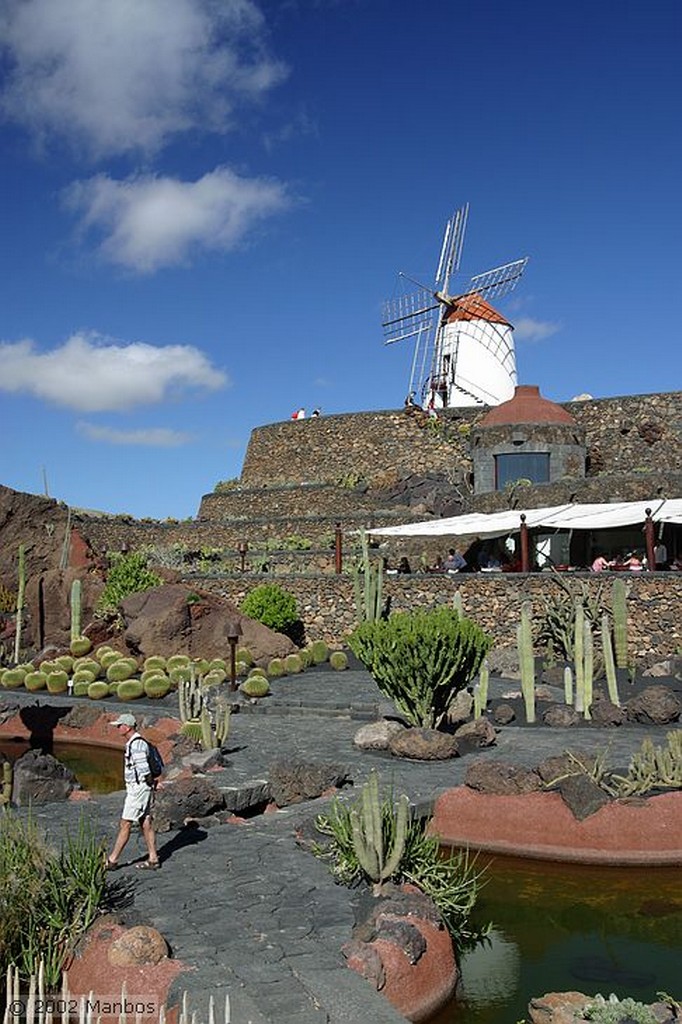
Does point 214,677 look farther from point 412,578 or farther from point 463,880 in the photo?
point 463,880

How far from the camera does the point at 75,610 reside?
22250 mm

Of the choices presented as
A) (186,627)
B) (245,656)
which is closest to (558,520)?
(245,656)

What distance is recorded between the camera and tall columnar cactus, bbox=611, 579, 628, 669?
1636cm

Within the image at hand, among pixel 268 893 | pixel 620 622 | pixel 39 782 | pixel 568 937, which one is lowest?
pixel 568 937

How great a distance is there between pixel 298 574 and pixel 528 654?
433 inches

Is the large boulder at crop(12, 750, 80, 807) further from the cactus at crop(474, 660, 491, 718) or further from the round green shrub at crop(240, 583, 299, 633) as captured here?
the round green shrub at crop(240, 583, 299, 633)

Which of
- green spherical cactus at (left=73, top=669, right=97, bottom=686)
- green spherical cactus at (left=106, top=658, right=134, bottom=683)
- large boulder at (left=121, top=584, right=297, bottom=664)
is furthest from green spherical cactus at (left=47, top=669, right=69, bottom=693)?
large boulder at (left=121, top=584, right=297, bottom=664)

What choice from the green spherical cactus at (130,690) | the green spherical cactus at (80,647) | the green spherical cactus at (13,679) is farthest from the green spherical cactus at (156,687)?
the green spherical cactus at (80,647)

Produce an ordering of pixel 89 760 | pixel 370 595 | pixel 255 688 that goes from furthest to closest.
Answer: pixel 370 595, pixel 255 688, pixel 89 760

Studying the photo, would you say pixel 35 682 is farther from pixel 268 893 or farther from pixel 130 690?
pixel 268 893

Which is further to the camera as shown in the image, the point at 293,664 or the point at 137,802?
the point at 293,664

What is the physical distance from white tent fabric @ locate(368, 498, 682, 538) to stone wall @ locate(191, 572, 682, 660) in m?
1.03

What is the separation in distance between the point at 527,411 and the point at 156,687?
19091mm

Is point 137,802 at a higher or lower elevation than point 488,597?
lower
